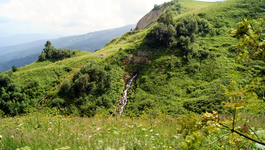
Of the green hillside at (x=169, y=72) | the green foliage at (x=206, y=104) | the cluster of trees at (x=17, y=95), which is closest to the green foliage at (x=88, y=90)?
the green hillside at (x=169, y=72)

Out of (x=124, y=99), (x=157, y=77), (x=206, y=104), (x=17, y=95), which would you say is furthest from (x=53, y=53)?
(x=206, y=104)

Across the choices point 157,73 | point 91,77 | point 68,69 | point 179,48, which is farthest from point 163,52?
point 68,69

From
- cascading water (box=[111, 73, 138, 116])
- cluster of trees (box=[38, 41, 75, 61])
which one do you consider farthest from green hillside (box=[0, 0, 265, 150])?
cluster of trees (box=[38, 41, 75, 61])

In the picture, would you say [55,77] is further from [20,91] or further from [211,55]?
[211,55]

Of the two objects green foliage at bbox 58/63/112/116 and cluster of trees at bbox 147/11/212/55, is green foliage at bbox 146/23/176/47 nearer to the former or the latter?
cluster of trees at bbox 147/11/212/55

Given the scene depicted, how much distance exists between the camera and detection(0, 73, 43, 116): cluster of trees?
27.5m

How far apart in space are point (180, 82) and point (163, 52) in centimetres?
1385

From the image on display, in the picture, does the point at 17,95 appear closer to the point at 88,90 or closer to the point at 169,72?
the point at 88,90

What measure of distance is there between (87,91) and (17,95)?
16.3 m

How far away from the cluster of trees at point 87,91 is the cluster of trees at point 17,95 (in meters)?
6.55

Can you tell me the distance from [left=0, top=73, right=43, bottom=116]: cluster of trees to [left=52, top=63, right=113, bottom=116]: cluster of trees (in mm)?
6547

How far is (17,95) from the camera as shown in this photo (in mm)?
29422

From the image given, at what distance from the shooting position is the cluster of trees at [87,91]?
1115 inches

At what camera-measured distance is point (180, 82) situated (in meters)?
31.5
